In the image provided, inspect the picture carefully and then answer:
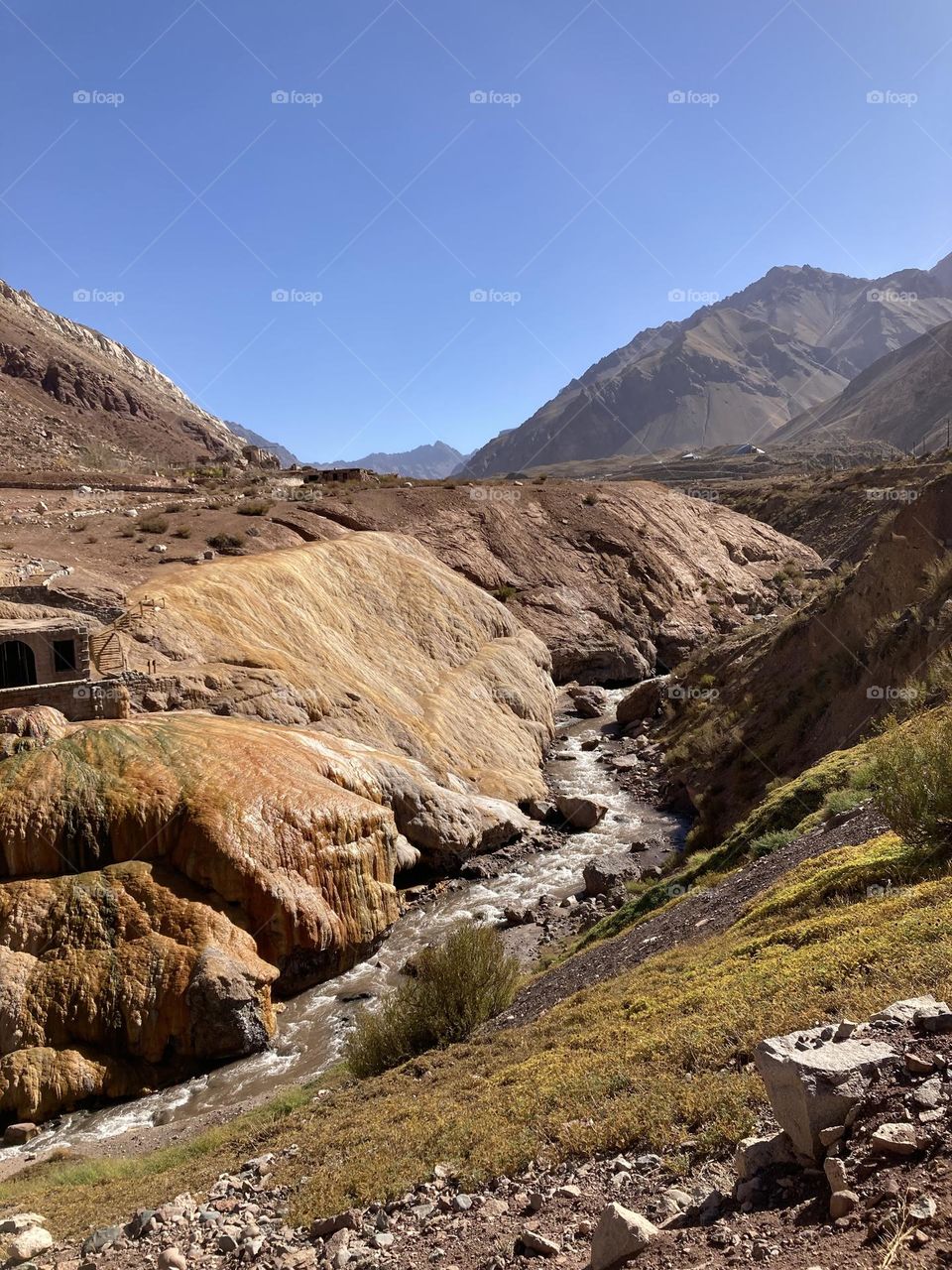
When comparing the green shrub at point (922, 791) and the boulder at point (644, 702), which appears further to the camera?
the boulder at point (644, 702)

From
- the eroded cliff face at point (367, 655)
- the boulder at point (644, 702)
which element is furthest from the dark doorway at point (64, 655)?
the boulder at point (644, 702)

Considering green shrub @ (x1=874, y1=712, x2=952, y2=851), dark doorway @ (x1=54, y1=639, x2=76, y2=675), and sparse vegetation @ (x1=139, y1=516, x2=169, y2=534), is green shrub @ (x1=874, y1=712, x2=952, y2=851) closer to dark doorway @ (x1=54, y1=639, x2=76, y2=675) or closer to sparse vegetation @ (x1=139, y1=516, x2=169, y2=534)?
dark doorway @ (x1=54, y1=639, x2=76, y2=675)

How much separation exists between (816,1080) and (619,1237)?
1.07 m

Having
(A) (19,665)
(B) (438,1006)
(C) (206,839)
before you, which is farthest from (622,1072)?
(A) (19,665)

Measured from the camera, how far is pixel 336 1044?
12.5m

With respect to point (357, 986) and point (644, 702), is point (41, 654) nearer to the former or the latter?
point (357, 986)

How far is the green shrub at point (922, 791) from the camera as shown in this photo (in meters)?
7.04

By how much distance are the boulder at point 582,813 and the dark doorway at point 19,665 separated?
12598 millimetres

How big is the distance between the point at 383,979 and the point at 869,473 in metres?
58.2

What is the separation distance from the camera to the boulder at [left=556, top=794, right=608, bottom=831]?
21.2 m

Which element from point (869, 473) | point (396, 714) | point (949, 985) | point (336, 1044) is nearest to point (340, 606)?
point (396, 714)

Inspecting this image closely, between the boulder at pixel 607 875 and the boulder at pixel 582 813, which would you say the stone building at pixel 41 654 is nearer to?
the boulder at pixel 607 875

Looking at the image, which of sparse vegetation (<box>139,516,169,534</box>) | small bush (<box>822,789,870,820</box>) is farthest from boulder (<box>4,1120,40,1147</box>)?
sparse vegetation (<box>139,516,169,534</box>)

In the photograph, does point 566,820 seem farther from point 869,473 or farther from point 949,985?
point 869,473
